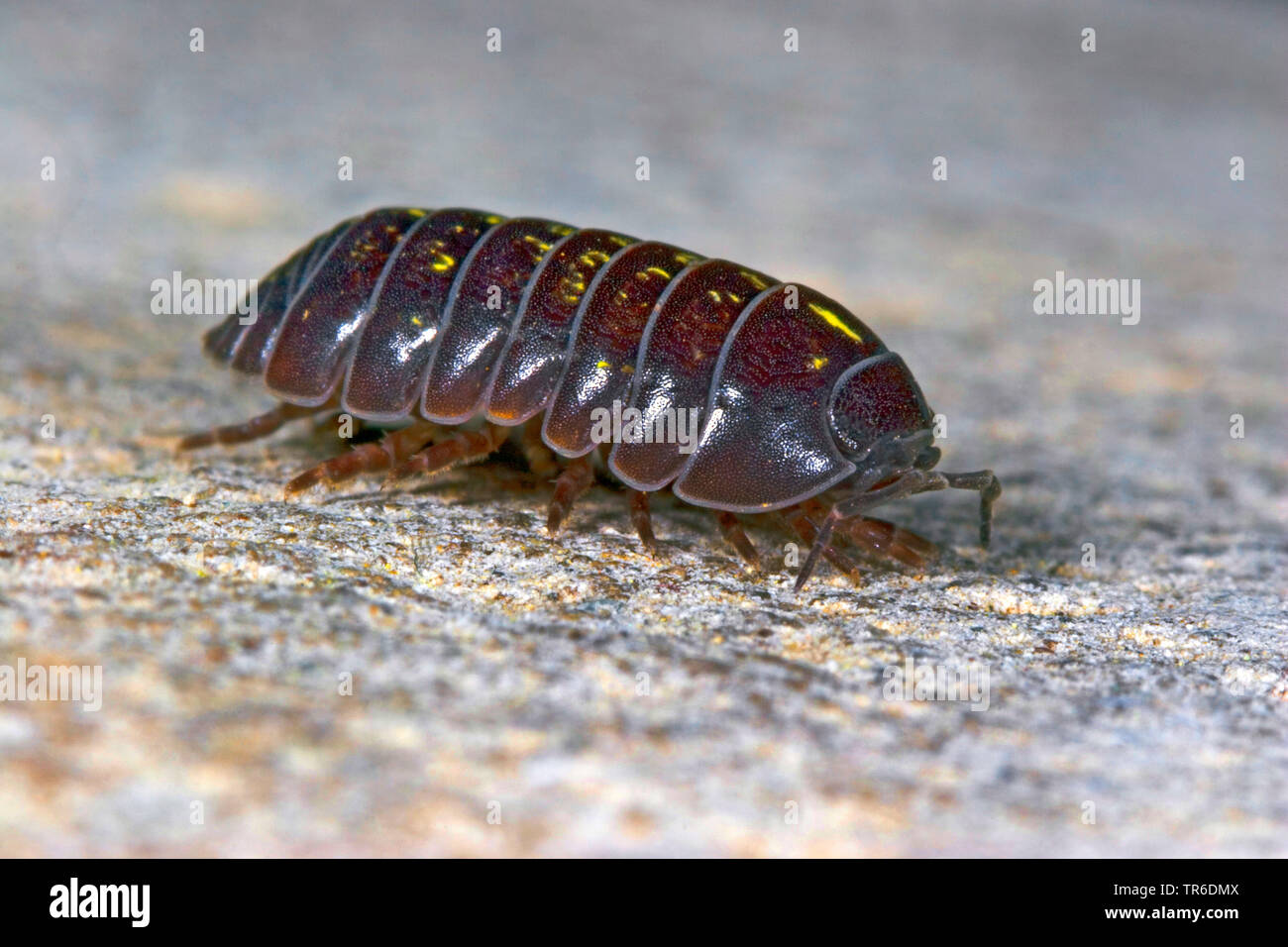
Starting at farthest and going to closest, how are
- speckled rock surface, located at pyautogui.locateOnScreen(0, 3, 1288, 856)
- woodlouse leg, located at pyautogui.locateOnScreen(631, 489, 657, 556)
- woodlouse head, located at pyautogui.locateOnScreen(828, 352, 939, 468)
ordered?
1. woodlouse leg, located at pyautogui.locateOnScreen(631, 489, 657, 556)
2. woodlouse head, located at pyautogui.locateOnScreen(828, 352, 939, 468)
3. speckled rock surface, located at pyautogui.locateOnScreen(0, 3, 1288, 856)

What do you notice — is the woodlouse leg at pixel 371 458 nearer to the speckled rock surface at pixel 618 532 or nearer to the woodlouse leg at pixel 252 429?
the speckled rock surface at pixel 618 532

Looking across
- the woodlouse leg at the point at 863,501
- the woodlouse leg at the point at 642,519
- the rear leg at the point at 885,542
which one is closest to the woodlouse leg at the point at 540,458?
the woodlouse leg at the point at 642,519

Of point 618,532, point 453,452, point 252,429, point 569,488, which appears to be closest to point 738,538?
point 618,532

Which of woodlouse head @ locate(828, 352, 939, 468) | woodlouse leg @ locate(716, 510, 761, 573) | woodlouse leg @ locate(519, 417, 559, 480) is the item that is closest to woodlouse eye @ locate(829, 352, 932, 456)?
woodlouse head @ locate(828, 352, 939, 468)

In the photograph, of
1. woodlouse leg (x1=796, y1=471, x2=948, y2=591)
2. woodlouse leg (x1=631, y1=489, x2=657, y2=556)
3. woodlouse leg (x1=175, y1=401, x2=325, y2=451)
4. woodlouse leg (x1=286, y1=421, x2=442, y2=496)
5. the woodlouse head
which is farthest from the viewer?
woodlouse leg (x1=175, y1=401, x2=325, y2=451)

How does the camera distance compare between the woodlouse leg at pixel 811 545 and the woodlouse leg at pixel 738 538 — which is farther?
the woodlouse leg at pixel 738 538

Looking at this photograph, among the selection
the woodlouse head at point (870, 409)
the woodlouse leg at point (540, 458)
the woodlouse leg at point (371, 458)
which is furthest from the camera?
the woodlouse leg at point (540, 458)

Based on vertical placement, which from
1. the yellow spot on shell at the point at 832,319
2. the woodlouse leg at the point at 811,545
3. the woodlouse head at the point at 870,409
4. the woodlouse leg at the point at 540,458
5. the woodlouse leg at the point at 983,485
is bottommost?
the woodlouse leg at the point at 811,545

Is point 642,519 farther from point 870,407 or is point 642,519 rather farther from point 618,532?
point 870,407

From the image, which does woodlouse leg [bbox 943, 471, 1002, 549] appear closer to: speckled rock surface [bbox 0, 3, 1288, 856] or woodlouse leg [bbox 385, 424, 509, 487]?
speckled rock surface [bbox 0, 3, 1288, 856]
